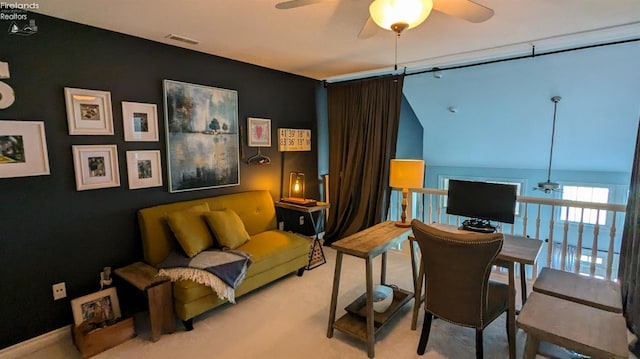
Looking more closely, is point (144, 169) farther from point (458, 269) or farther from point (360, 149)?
point (458, 269)

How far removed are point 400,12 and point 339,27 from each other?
1075 millimetres

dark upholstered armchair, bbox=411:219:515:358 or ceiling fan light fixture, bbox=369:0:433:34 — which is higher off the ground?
ceiling fan light fixture, bbox=369:0:433:34

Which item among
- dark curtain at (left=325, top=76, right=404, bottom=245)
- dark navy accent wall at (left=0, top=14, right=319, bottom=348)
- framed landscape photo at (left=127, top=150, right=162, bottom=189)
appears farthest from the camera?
dark curtain at (left=325, top=76, right=404, bottom=245)

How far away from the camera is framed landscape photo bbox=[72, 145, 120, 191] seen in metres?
2.40

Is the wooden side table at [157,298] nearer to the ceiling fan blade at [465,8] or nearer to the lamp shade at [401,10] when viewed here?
the lamp shade at [401,10]

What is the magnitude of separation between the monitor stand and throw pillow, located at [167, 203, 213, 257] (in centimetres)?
230

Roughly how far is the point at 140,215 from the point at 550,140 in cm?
622

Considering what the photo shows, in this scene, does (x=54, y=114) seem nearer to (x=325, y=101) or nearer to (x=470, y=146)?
(x=325, y=101)

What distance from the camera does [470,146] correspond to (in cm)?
609

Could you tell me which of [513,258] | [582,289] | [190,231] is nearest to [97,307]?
[190,231]

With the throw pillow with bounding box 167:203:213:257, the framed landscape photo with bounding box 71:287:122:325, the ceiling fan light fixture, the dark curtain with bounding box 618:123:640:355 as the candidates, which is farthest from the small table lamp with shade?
the framed landscape photo with bounding box 71:287:122:325

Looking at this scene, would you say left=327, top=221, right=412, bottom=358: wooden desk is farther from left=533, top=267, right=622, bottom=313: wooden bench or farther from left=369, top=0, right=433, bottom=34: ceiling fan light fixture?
left=369, top=0, right=433, bottom=34: ceiling fan light fixture

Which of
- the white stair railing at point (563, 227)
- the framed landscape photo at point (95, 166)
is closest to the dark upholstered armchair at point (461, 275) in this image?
the white stair railing at point (563, 227)

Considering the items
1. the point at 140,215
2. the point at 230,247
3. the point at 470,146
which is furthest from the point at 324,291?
the point at 470,146
